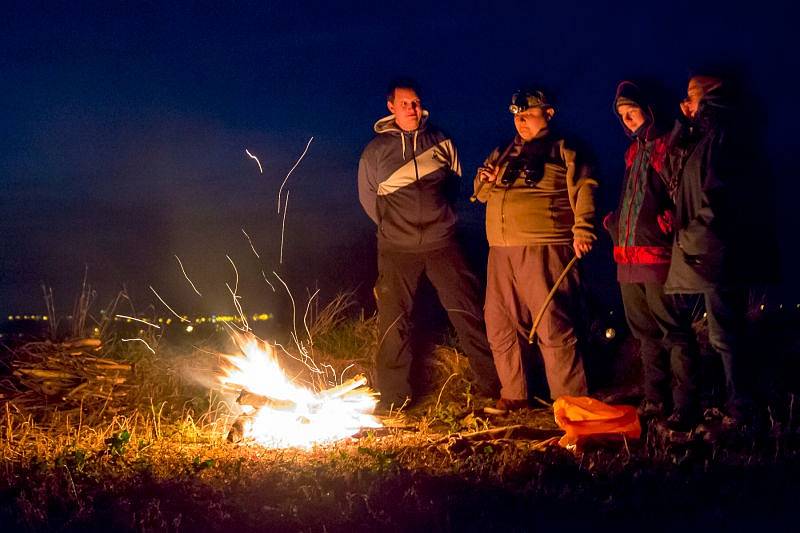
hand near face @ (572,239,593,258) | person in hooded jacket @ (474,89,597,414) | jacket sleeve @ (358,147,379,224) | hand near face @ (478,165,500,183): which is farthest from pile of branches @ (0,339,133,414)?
hand near face @ (572,239,593,258)

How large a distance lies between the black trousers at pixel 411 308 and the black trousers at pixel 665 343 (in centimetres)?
144

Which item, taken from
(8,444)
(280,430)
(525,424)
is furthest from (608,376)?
(8,444)

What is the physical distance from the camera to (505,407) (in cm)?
634

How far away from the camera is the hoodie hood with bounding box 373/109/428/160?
6.65 meters

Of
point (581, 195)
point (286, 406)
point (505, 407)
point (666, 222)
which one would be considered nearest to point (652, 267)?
point (666, 222)

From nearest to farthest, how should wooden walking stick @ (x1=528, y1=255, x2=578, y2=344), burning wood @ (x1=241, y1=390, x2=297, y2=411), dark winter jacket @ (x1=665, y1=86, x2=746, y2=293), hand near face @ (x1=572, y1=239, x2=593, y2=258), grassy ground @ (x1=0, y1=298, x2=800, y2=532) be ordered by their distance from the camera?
grassy ground @ (x1=0, y1=298, x2=800, y2=532) < dark winter jacket @ (x1=665, y1=86, x2=746, y2=293) < burning wood @ (x1=241, y1=390, x2=297, y2=411) < hand near face @ (x1=572, y1=239, x2=593, y2=258) < wooden walking stick @ (x1=528, y1=255, x2=578, y2=344)

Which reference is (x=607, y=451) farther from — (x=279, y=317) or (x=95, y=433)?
(x=279, y=317)

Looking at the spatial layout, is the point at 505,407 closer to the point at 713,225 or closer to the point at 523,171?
the point at 523,171

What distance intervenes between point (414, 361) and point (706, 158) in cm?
340

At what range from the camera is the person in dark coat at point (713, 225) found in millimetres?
4898

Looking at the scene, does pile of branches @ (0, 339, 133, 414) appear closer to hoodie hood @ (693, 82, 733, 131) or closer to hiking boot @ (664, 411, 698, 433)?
hiking boot @ (664, 411, 698, 433)

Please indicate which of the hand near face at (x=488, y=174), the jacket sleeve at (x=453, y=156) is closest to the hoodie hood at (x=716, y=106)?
the hand near face at (x=488, y=174)

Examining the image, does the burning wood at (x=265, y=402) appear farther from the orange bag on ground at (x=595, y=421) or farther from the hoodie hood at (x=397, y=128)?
the hoodie hood at (x=397, y=128)

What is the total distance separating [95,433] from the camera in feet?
18.1
